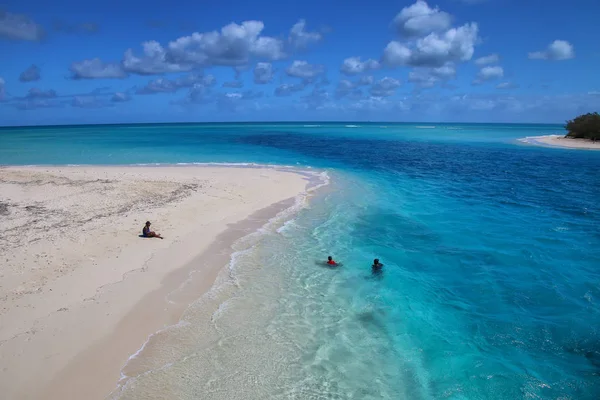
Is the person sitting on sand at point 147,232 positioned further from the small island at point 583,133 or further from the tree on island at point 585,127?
the tree on island at point 585,127

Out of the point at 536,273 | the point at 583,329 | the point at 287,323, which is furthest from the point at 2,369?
the point at 536,273

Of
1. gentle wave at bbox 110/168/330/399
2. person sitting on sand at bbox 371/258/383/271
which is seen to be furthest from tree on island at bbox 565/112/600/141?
person sitting on sand at bbox 371/258/383/271

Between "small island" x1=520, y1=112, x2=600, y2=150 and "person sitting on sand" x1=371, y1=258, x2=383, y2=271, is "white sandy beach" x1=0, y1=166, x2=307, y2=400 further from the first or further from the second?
"small island" x1=520, y1=112, x2=600, y2=150

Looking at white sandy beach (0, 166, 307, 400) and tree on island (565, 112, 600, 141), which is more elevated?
tree on island (565, 112, 600, 141)

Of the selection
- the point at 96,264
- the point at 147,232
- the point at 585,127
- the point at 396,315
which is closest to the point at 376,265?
the point at 396,315

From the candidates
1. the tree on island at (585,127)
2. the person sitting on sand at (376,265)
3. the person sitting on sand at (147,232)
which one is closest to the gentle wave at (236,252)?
the person sitting on sand at (147,232)

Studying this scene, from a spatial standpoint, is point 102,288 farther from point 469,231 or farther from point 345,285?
point 469,231
